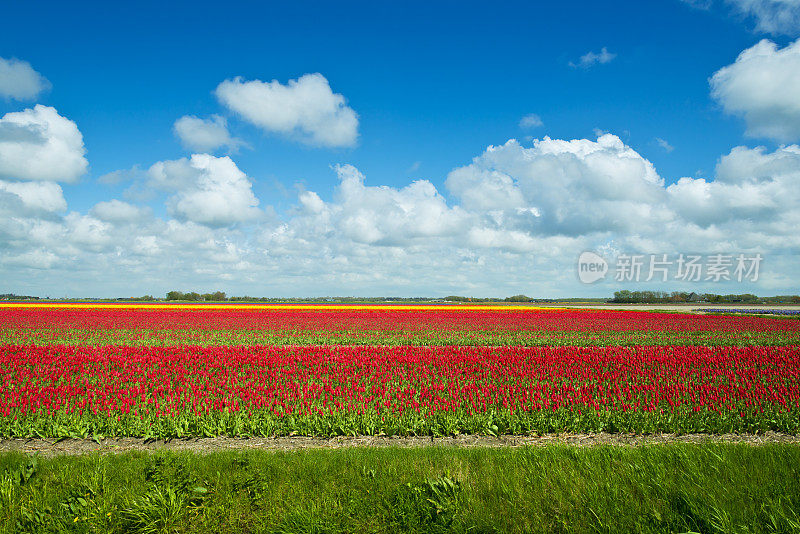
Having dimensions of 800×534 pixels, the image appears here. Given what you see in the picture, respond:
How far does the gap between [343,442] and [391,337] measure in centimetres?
1770

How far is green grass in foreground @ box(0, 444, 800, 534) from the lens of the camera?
173 inches

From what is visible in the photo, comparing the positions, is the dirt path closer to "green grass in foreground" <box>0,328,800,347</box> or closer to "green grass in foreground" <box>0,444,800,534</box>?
"green grass in foreground" <box>0,444,800,534</box>

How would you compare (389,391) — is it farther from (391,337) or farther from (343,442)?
(391,337)

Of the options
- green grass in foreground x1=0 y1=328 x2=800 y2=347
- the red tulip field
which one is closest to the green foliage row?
the red tulip field

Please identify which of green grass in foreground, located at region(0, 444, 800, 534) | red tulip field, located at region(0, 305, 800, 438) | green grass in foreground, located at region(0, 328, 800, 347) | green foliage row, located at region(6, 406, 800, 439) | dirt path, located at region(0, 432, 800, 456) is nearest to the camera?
green grass in foreground, located at region(0, 444, 800, 534)

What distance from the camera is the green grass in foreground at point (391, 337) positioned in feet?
76.6

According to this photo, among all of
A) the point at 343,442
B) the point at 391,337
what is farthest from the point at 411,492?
the point at 391,337

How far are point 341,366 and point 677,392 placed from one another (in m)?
9.57

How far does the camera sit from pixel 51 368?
45.2 feet

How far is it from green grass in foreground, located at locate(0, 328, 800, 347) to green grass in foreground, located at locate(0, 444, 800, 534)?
671 inches

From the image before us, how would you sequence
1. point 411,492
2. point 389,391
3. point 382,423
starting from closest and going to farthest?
point 411,492
point 382,423
point 389,391

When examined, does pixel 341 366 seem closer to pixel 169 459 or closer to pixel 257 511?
pixel 169 459

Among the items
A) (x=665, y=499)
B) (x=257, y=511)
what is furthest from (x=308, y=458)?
(x=665, y=499)

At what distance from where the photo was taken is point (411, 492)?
491 centimetres
